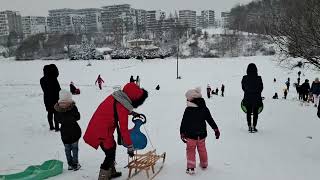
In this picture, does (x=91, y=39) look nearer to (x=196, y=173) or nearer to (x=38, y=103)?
(x=38, y=103)

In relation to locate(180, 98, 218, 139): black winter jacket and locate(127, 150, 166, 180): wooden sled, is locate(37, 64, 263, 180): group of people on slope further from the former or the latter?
locate(127, 150, 166, 180): wooden sled

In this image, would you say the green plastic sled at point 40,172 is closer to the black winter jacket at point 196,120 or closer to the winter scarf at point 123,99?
the winter scarf at point 123,99

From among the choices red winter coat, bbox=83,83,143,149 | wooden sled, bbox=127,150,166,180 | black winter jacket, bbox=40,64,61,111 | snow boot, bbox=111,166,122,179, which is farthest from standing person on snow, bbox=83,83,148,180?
black winter jacket, bbox=40,64,61,111

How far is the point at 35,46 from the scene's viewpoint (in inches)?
3814

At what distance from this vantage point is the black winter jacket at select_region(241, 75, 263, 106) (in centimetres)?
855

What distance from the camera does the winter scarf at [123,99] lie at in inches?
187

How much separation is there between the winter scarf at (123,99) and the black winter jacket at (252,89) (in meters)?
4.57

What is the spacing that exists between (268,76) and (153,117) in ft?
102

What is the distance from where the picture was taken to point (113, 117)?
486 cm

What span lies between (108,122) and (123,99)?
41 cm

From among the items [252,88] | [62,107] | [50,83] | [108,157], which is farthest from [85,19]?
[108,157]

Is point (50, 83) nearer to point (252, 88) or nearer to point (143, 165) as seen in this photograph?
point (143, 165)

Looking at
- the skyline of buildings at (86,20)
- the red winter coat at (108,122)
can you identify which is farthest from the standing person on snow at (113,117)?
the skyline of buildings at (86,20)

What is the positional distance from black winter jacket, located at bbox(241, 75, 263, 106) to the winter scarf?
457 centimetres
